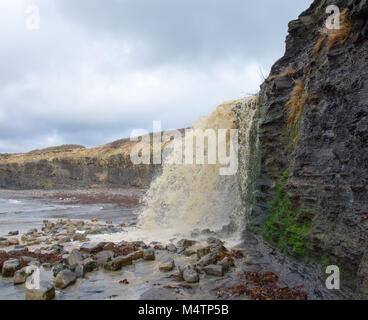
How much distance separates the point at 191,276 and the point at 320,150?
123 inches

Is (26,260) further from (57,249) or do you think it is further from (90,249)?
(57,249)

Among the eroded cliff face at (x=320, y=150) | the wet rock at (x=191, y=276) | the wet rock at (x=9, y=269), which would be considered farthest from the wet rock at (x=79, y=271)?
the eroded cliff face at (x=320, y=150)

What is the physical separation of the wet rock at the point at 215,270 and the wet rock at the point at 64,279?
2452 mm

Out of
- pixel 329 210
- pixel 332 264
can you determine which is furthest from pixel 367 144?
pixel 332 264

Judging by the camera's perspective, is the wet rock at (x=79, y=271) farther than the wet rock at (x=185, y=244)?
No

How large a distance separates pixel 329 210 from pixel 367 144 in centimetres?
125

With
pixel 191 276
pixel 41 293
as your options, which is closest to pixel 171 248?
pixel 191 276

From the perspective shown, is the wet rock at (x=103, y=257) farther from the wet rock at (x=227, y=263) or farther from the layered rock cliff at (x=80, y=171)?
A: the layered rock cliff at (x=80, y=171)

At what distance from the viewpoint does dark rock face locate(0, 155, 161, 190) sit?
160ft

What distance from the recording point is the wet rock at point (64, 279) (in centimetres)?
528

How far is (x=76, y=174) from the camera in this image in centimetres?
5403

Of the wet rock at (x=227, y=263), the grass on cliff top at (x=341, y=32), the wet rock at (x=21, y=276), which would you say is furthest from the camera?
the wet rock at (x=227, y=263)

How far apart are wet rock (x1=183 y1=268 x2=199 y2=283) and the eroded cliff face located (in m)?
1.89
